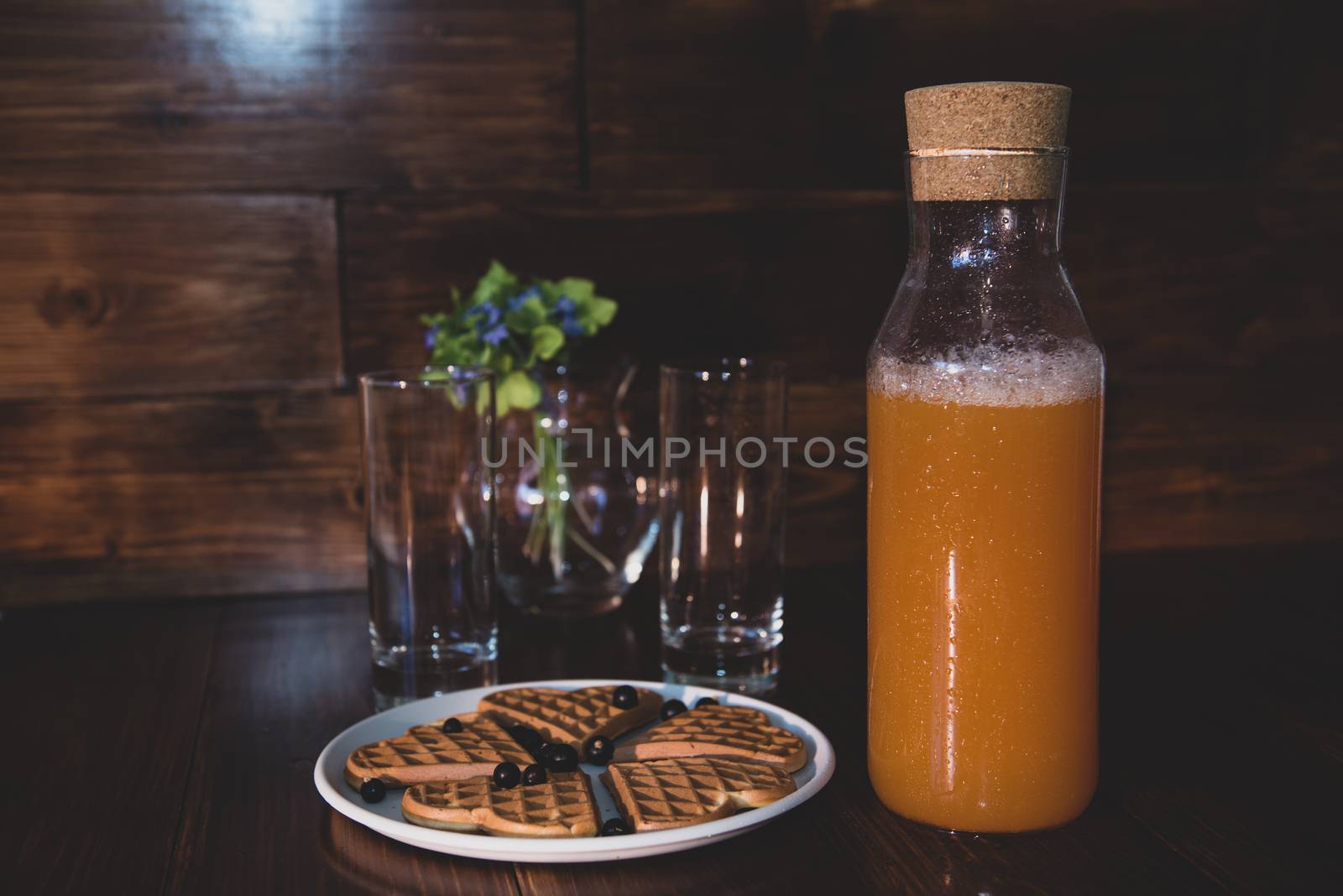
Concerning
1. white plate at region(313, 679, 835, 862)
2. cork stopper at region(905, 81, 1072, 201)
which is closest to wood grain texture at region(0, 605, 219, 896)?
white plate at region(313, 679, 835, 862)

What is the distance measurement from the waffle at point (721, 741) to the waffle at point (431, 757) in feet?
0.25

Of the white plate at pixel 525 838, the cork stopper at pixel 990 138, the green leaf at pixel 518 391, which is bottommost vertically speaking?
the white plate at pixel 525 838

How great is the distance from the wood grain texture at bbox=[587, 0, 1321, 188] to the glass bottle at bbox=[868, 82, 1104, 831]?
28.8 inches

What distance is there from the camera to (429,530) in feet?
3.18

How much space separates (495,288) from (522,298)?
0.10 feet

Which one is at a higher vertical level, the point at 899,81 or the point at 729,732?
the point at 899,81

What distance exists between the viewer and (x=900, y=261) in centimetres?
147

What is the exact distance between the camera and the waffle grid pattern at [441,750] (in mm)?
778

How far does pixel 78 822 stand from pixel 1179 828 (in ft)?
2.15

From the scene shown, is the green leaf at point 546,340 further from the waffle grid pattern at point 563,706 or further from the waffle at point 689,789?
the waffle at point 689,789

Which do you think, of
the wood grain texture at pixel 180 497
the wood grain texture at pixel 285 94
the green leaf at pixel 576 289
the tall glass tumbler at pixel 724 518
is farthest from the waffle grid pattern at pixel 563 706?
the wood grain texture at pixel 285 94

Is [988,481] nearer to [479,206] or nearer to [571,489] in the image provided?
[571,489]

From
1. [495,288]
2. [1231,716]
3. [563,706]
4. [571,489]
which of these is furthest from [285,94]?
[1231,716]

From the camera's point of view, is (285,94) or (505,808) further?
(285,94)
